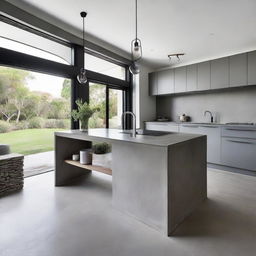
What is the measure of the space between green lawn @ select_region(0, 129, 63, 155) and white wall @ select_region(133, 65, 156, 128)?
8.15ft

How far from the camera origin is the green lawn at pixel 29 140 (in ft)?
9.05

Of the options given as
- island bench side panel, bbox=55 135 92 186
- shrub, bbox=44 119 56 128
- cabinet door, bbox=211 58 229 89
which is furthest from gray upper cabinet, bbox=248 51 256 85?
→ shrub, bbox=44 119 56 128

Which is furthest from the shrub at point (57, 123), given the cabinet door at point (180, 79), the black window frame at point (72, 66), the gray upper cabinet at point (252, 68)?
the gray upper cabinet at point (252, 68)

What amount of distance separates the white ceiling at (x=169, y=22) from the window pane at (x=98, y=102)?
98 cm

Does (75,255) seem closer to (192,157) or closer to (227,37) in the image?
(192,157)

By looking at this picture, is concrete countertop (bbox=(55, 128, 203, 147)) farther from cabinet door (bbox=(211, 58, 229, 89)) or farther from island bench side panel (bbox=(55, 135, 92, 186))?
cabinet door (bbox=(211, 58, 229, 89))

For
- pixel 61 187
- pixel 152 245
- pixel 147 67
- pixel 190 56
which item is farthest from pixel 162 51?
pixel 152 245

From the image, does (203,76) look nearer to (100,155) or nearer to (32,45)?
(100,155)

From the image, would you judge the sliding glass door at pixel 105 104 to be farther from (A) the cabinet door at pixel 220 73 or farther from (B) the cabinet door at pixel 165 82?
(A) the cabinet door at pixel 220 73

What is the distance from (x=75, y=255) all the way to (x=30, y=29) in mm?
3185

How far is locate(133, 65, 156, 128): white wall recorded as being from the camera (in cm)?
486

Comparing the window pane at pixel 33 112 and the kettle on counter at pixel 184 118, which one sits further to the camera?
the kettle on counter at pixel 184 118

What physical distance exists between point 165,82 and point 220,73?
137 cm

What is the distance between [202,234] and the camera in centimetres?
156
